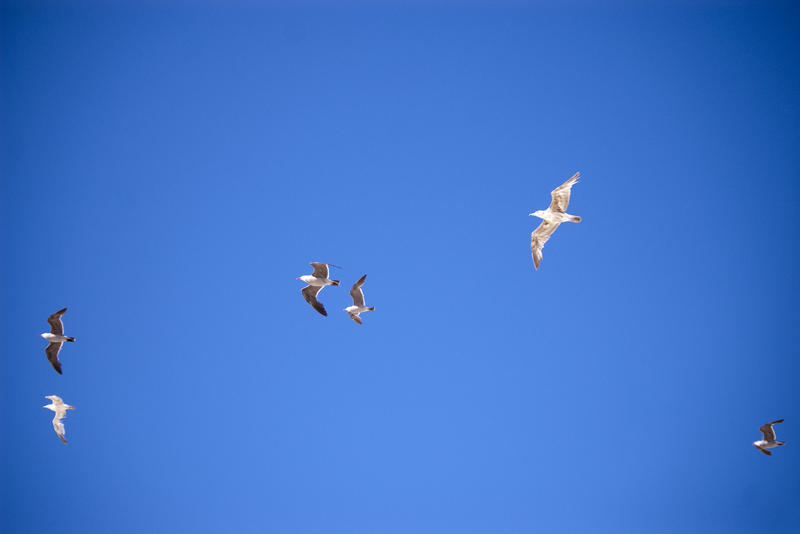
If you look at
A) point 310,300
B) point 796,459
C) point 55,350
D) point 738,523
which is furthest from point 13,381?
point 796,459

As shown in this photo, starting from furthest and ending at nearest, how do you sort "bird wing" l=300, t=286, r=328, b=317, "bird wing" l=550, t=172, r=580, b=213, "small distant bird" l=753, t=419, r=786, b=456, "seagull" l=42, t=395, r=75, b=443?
"seagull" l=42, t=395, r=75, b=443 < "small distant bird" l=753, t=419, r=786, b=456 < "bird wing" l=300, t=286, r=328, b=317 < "bird wing" l=550, t=172, r=580, b=213

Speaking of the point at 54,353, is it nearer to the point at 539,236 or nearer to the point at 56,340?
the point at 56,340

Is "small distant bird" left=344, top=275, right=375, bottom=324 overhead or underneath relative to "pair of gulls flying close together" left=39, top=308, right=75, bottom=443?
overhead

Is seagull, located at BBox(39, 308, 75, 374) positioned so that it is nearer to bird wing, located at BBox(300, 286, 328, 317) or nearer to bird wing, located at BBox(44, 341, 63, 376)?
bird wing, located at BBox(44, 341, 63, 376)

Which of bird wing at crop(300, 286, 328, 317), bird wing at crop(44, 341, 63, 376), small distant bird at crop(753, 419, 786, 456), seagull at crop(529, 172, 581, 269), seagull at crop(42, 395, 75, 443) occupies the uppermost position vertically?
seagull at crop(529, 172, 581, 269)

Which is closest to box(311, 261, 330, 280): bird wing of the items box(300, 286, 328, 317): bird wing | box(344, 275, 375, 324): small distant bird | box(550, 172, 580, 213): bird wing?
box(300, 286, 328, 317): bird wing

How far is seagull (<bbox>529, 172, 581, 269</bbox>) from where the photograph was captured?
14.6 feet

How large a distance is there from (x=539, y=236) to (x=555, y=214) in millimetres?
362

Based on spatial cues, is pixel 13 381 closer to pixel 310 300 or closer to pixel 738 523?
pixel 310 300

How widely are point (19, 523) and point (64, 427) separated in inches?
50.2

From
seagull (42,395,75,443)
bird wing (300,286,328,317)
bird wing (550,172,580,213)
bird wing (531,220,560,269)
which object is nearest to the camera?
bird wing (550,172,580,213)

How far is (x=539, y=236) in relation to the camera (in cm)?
491

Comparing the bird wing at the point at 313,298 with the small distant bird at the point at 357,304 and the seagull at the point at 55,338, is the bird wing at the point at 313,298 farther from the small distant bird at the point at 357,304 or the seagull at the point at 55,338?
the seagull at the point at 55,338

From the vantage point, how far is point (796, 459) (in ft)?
20.2
